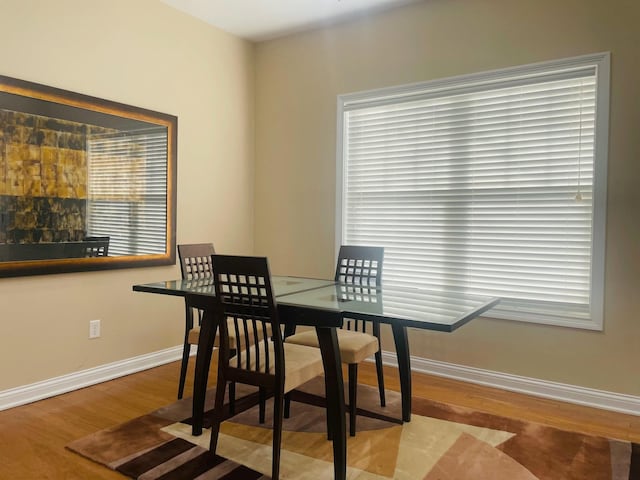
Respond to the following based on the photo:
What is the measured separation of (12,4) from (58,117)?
656 mm

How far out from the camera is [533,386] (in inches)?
127

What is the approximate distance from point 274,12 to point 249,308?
2682mm

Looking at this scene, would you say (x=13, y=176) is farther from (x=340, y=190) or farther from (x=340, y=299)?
(x=340, y=190)

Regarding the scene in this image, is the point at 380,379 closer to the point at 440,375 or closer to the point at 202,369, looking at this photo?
the point at 440,375

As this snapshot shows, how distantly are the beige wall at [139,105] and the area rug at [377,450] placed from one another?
886 millimetres

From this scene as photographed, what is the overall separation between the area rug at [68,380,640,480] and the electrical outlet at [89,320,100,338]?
0.87 meters

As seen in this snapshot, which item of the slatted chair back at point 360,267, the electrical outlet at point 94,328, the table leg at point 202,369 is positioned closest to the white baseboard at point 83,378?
the electrical outlet at point 94,328

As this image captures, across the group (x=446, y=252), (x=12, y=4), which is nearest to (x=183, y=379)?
(x=446, y=252)

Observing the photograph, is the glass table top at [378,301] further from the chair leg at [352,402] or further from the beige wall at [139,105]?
the beige wall at [139,105]

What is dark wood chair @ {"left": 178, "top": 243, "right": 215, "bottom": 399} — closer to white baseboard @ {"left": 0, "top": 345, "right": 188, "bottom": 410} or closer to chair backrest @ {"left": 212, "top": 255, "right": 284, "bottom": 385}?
white baseboard @ {"left": 0, "top": 345, "right": 188, "bottom": 410}

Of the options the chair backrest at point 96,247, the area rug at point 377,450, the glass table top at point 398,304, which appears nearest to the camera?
the glass table top at point 398,304

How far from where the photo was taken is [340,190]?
4055mm

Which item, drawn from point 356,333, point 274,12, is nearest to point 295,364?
point 356,333

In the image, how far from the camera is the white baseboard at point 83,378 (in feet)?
9.50
